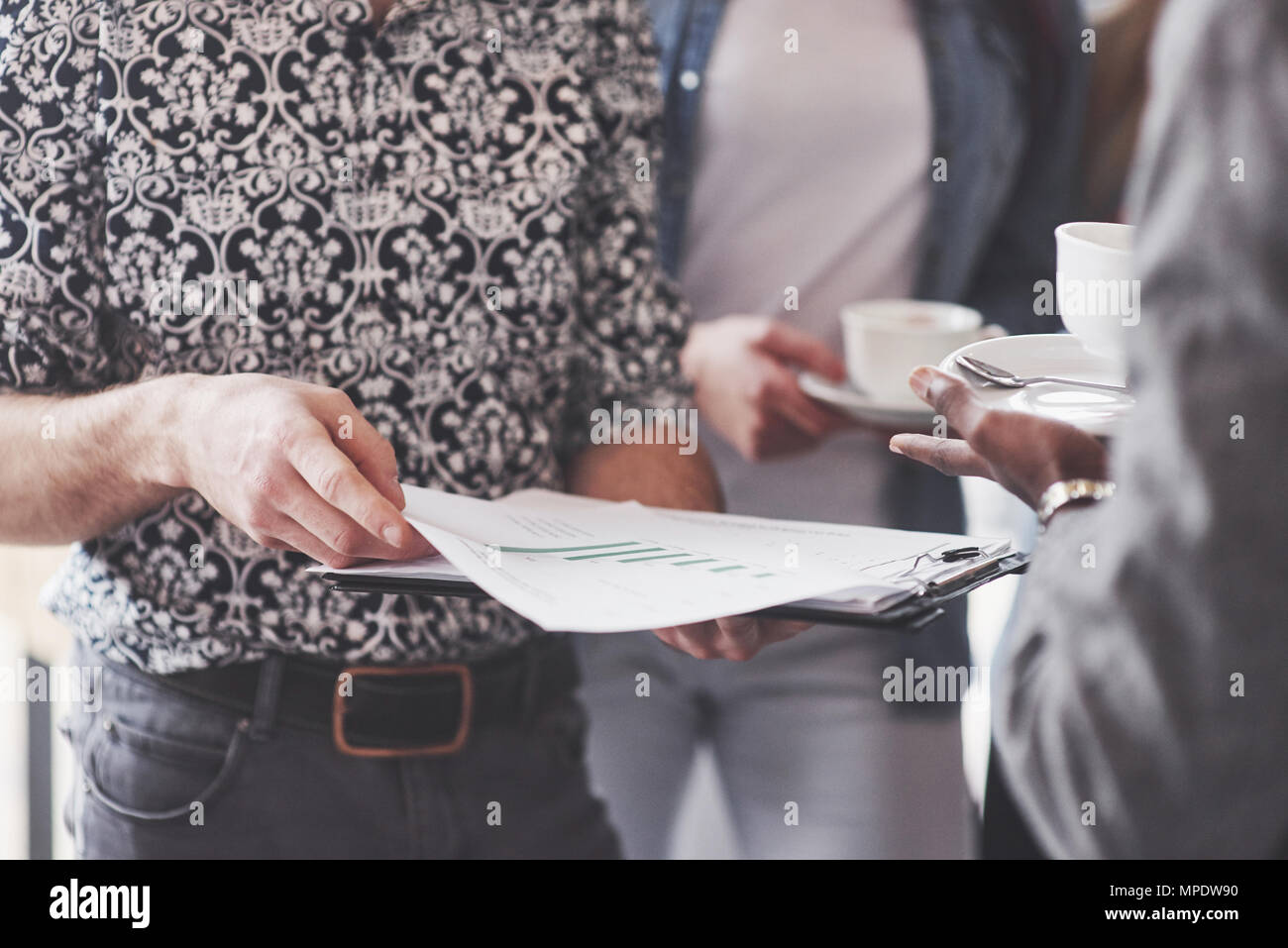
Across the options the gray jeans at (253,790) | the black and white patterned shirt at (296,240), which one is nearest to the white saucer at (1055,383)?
the black and white patterned shirt at (296,240)

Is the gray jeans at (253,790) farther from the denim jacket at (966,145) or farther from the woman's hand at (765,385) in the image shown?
the denim jacket at (966,145)

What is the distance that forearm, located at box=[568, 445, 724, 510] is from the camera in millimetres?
945

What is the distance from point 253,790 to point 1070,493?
0.63 metres

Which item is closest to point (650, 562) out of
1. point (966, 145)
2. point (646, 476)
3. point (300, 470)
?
point (300, 470)

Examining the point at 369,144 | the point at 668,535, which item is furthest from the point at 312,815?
the point at 369,144

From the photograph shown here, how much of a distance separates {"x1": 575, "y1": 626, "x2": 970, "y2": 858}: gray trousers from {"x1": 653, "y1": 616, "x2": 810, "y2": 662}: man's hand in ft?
1.71

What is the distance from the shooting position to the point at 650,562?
2.15 feet

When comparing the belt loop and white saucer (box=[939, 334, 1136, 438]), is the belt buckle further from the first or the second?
white saucer (box=[939, 334, 1136, 438])

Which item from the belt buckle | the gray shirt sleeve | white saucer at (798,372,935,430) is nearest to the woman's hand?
white saucer at (798,372,935,430)

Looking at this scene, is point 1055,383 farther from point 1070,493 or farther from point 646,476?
point 646,476

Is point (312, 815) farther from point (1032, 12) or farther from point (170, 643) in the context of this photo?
point (1032, 12)

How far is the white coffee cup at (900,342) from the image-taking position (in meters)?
0.96

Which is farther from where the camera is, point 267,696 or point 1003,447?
point 267,696
